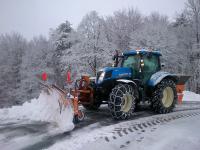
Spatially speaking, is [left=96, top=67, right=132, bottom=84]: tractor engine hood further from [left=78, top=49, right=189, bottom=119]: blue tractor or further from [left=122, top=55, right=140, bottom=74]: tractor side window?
[left=122, top=55, right=140, bottom=74]: tractor side window

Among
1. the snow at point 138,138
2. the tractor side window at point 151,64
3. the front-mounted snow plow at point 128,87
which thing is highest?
the tractor side window at point 151,64

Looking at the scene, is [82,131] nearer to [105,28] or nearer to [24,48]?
[105,28]

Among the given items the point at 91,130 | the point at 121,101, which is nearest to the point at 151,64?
the point at 121,101

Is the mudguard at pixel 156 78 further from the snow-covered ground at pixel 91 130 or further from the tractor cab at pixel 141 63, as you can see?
the snow-covered ground at pixel 91 130

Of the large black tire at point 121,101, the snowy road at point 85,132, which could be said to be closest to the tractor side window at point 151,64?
the large black tire at point 121,101

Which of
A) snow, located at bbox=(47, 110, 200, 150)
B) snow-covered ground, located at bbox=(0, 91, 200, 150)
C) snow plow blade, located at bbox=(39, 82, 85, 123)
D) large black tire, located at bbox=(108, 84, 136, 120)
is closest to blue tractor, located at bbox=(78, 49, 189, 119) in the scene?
large black tire, located at bbox=(108, 84, 136, 120)

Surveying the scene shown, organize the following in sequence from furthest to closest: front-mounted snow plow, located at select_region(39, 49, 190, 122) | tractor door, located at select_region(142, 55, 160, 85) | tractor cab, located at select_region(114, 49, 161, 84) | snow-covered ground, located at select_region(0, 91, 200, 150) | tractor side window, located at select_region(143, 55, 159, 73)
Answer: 1. tractor side window, located at select_region(143, 55, 159, 73)
2. tractor door, located at select_region(142, 55, 160, 85)
3. tractor cab, located at select_region(114, 49, 161, 84)
4. front-mounted snow plow, located at select_region(39, 49, 190, 122)
5. snow-covered ground, located at select_region(0, 91, 200, 150)

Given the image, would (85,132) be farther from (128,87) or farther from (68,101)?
(128,87)

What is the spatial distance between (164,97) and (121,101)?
247 cm

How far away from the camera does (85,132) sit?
6.48 metres

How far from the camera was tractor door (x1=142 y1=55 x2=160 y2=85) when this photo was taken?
911 centimetres

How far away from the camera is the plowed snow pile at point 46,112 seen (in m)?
7.11

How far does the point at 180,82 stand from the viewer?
10812mm

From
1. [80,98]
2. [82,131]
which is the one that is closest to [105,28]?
[80,98]
